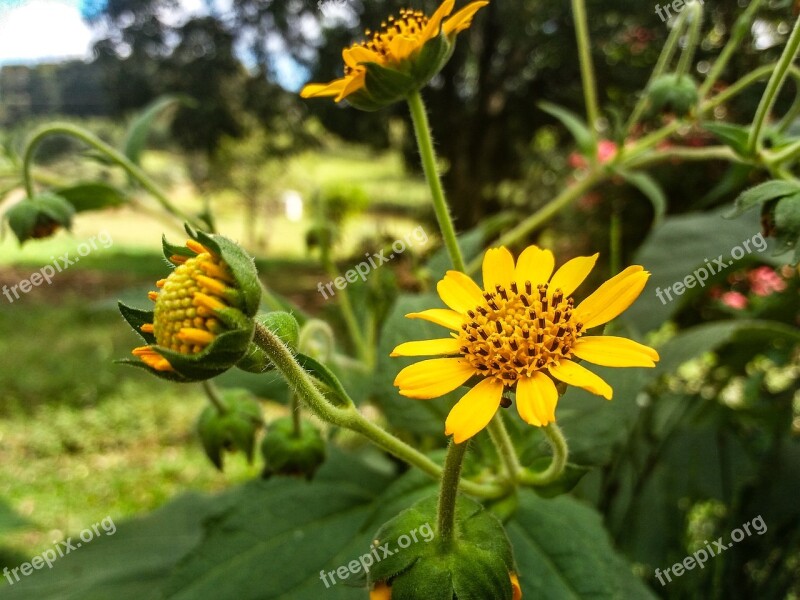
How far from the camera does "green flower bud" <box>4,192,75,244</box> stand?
0.76 meters

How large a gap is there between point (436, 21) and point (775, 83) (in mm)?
271

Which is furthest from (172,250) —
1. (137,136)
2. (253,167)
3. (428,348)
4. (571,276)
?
(253,167)

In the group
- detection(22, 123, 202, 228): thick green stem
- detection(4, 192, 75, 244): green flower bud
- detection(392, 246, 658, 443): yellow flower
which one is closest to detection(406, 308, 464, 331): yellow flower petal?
detection(392, 246, 658, 443): yellow flower

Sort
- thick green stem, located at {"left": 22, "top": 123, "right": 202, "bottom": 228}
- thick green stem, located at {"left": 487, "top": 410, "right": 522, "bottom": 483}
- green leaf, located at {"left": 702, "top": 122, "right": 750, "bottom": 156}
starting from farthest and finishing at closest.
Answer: thick green stem, located at {"left": 22, "top": 123, "right": 202, "bottom": 228}, green leaf, located at {"left": 702, "top": 122, "right": 750, "bottom": 156}, thick green stem, located at {"left": 487, "top": 410, "right": 522, "bottom": 483}

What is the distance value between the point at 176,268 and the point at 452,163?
3244 millimetres

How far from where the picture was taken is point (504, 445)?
0.49m

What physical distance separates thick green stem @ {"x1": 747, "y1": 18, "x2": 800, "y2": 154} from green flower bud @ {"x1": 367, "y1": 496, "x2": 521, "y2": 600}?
40 centimetres

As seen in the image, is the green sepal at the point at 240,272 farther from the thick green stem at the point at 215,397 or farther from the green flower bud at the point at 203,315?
the thick green stem at the point at 215,397

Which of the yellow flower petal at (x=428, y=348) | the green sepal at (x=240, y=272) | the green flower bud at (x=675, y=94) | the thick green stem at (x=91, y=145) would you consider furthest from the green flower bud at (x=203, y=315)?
the green flower bud at (x=675, y=94)

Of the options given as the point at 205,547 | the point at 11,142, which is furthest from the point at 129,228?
the point at 205,547

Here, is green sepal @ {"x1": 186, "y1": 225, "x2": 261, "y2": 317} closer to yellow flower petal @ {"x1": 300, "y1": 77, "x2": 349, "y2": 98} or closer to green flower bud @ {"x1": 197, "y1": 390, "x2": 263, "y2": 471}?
yellow flower petal @ {"x1": 300, "y1": 77, "x2": 349, "y2": 98}

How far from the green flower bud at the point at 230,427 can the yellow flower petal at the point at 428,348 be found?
0.95ft

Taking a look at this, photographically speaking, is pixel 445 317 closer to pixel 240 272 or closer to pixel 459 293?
pixel 459 293

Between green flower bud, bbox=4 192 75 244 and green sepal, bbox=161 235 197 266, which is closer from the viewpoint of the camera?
green sepal, bbox=161 235 197 266
